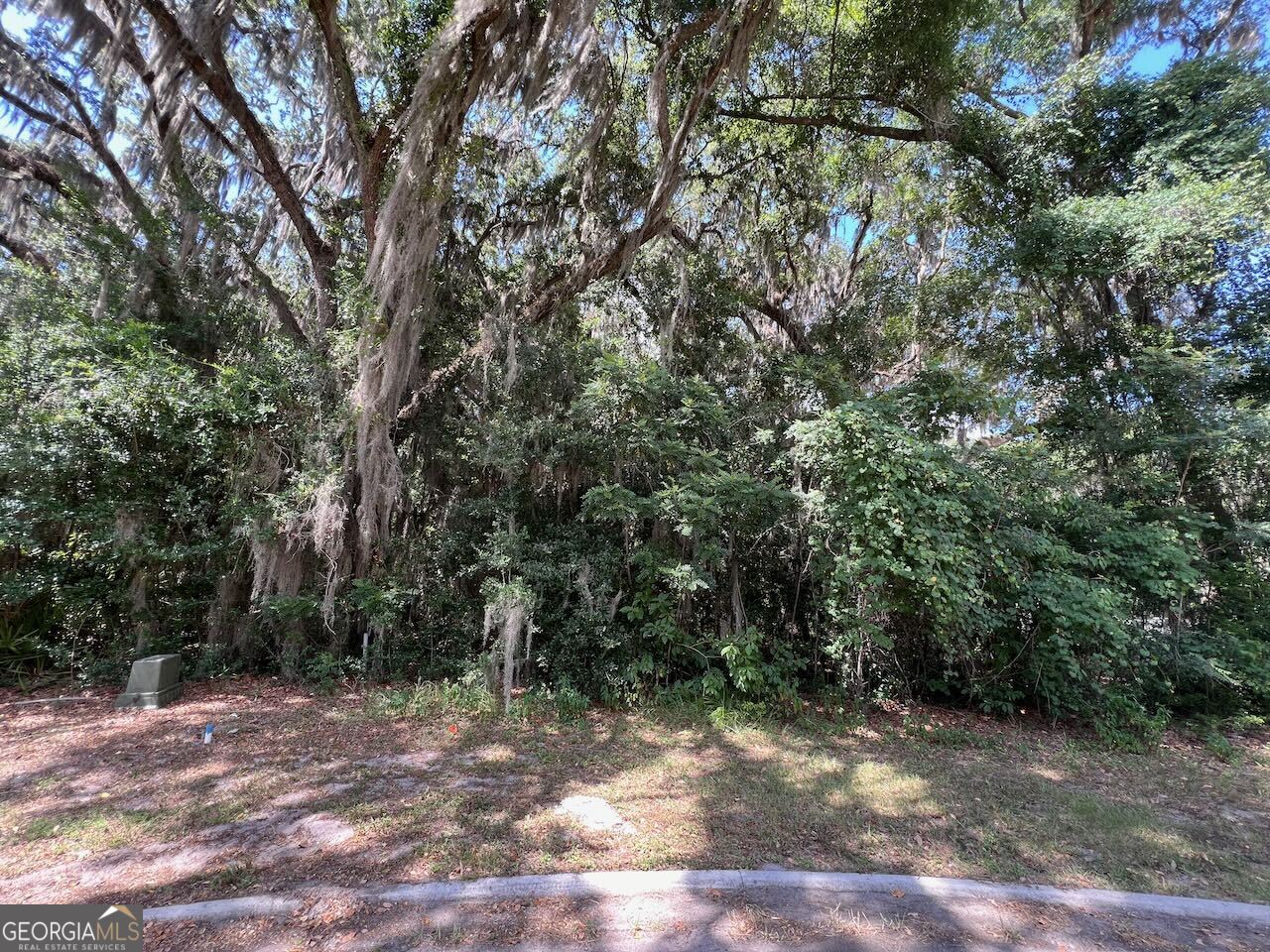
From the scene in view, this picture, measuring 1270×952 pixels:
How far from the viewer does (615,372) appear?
667cm

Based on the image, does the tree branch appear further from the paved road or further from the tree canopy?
the paved road

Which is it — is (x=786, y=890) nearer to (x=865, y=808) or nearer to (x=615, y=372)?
(x=865, y=808)

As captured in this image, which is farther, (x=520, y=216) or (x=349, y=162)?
(x=520, y=216)

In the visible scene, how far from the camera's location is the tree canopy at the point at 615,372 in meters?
5.86

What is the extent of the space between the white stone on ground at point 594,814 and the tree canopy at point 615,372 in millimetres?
2204

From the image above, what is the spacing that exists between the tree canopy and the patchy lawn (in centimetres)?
99

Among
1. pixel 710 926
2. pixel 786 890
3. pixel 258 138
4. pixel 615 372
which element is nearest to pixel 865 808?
pixel 786 890

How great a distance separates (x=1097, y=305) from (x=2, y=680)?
14951 mm

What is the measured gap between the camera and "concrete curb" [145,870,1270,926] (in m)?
2.67

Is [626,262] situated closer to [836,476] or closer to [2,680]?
[836,476]

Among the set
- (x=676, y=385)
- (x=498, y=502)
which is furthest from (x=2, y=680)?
(x=676, y=385)

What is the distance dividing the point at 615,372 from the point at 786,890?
5235 mm

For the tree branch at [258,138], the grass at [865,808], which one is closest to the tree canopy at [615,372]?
the tree branch at [258,138]

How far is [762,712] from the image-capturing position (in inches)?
229
